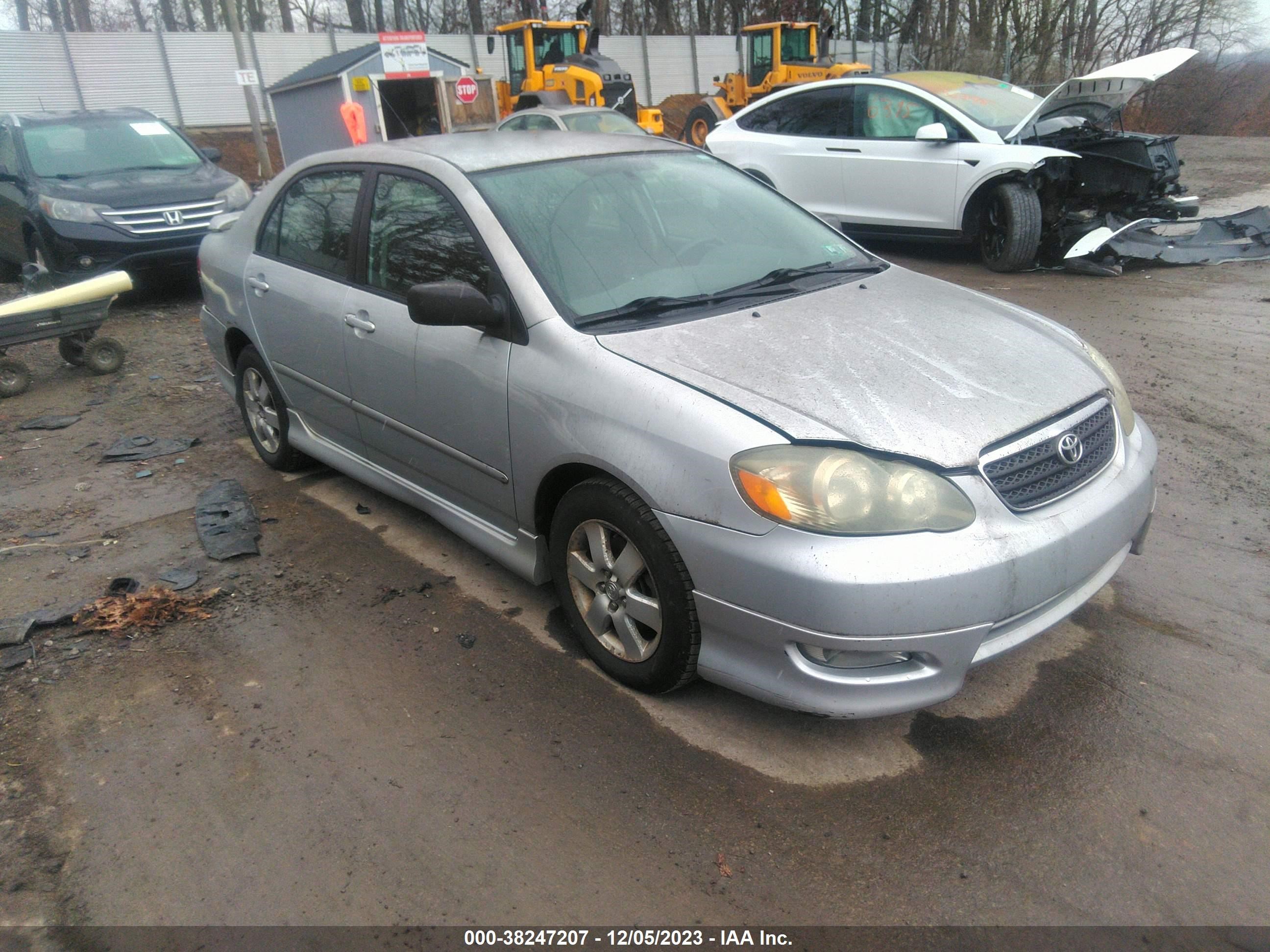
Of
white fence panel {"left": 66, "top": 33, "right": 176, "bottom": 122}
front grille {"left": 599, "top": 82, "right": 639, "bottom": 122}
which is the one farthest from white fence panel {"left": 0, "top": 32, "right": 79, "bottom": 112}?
front grille {"left": 599, "top": 82, "right": 639, "bottom": 122}

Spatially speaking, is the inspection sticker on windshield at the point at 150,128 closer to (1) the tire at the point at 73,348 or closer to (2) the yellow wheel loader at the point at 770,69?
(1) the tire at the point at 73,348

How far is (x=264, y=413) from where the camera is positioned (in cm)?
491

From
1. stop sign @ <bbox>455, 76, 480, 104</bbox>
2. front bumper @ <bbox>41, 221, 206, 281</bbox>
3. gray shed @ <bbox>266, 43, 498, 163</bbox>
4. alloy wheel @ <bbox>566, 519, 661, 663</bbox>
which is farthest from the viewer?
stop sign @ <bbox>455, 76, 480, 104</bbox>

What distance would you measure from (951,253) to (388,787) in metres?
8.95

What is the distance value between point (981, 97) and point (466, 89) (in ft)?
41.3

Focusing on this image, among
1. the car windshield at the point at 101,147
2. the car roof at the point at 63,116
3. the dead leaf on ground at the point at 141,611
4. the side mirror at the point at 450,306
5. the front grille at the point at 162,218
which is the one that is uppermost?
the car roof at the point at 63,116

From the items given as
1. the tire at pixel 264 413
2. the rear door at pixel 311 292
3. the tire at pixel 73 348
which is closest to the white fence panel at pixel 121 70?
the tire at pixel 73 348

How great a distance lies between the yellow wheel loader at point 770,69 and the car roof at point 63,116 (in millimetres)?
11749

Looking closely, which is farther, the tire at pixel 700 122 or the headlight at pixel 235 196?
the tire at pixel 700 122

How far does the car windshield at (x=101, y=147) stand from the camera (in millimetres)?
9125

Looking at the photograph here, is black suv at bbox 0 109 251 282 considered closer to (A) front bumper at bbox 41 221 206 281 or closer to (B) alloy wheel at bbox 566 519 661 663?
(A) front bumper at bbox 41 221 206 281

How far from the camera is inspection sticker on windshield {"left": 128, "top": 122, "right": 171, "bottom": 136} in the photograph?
9.82 metres

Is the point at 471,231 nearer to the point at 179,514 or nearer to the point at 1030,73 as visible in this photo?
the point at 179,514

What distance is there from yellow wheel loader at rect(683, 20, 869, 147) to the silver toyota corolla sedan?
16.3m
